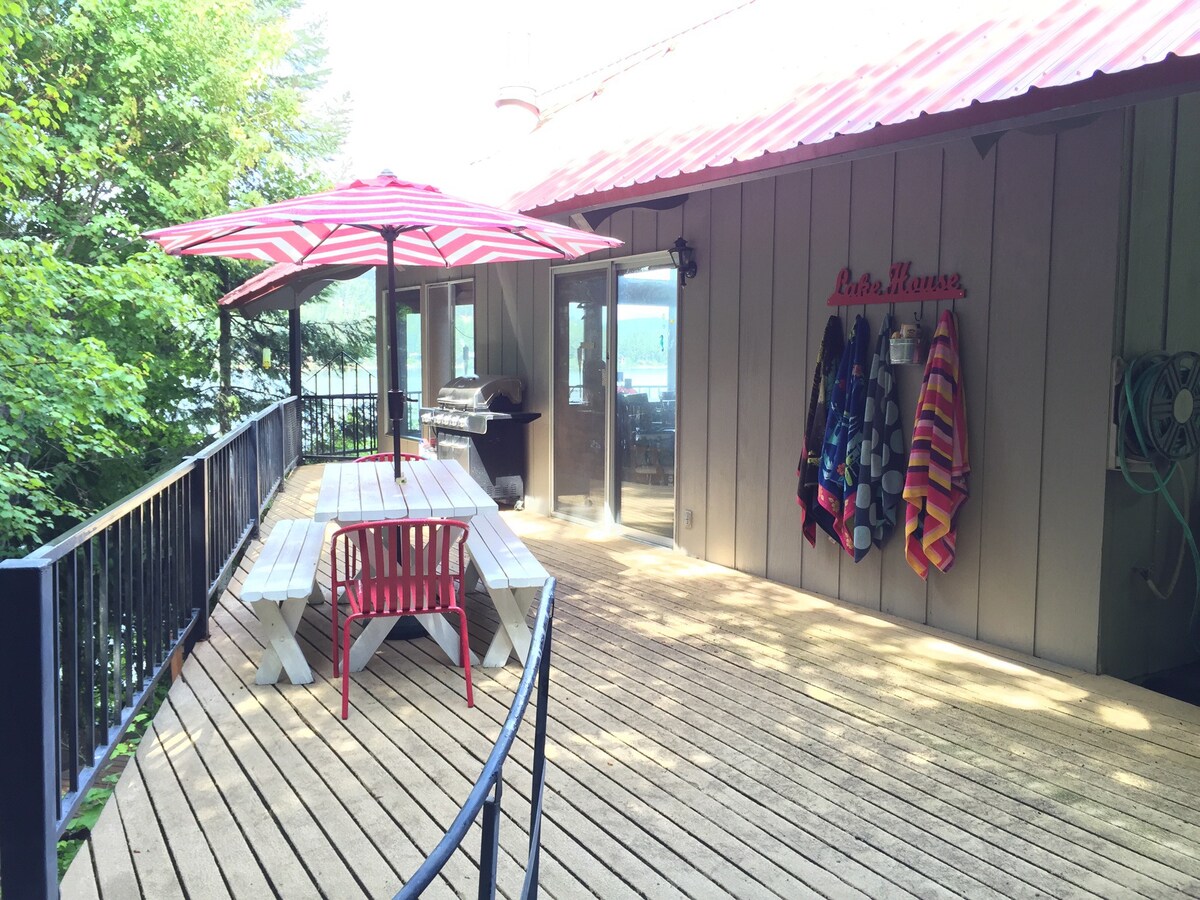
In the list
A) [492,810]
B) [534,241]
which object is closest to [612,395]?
[534,241]

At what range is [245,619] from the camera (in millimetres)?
4391

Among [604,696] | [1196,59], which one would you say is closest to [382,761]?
[604,696]

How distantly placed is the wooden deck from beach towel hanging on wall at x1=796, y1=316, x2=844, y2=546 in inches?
28.8

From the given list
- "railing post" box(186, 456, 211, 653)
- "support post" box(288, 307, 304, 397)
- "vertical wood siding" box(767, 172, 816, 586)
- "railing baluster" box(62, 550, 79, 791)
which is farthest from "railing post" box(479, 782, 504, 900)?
"support post" box(288, 307, 304, 397)

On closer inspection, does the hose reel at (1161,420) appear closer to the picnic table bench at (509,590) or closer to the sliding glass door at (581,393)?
the picnic table bench at (509,590)

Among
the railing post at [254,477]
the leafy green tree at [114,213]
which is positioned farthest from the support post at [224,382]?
the railing post at [254,477]

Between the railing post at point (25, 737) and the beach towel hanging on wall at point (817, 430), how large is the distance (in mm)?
3518

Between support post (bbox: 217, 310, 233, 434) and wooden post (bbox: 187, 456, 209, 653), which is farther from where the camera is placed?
support post (bbox: 217, 310, 233, 434)

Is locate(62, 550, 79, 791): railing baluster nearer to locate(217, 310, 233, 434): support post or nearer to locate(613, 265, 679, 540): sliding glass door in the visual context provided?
locate(613, 265, 679, 540): sliding glass door

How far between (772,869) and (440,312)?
7.41m

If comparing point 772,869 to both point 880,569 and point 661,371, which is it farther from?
point 661,371

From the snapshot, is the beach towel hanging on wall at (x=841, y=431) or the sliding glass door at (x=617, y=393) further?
the sliding glass door at (x=617, y=393)

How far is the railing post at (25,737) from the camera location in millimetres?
1892

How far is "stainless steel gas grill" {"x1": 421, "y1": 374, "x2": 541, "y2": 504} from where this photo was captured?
7.25 meters
